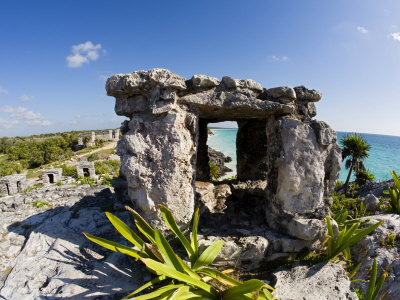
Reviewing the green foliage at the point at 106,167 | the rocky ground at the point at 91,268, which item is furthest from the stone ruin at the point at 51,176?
the rocky ground at the point at 91,268

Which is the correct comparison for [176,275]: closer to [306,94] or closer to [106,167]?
[306,94]

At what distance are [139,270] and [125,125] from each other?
8.89ft

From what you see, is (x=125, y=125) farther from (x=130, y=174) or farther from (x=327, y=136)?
(x=327, y=136)

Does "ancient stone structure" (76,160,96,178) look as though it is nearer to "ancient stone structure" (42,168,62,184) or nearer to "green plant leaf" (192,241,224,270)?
"ancient stone structure" (42,168,62,184)

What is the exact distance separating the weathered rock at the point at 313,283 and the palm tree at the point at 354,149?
7.74 m

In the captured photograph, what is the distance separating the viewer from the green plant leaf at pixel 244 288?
8.19 feet

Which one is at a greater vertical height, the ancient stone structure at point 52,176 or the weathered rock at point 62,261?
the weathered rock at point 62,261

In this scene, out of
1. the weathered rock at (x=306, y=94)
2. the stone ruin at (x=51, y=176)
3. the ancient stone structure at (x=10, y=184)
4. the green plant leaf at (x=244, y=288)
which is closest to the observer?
the green plant leaf at (x=244, y=288)

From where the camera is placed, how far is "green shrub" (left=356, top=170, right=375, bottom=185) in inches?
400

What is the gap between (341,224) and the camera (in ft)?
14.6

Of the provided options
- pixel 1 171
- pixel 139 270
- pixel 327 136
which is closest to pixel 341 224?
pixel 327 136

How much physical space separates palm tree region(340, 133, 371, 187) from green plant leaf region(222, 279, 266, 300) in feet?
31.1

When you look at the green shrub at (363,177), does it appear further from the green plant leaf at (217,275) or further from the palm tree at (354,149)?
the green plant leaf at (217,275)

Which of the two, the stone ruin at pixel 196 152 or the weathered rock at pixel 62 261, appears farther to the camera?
the stone ruin at pixel 196 152
